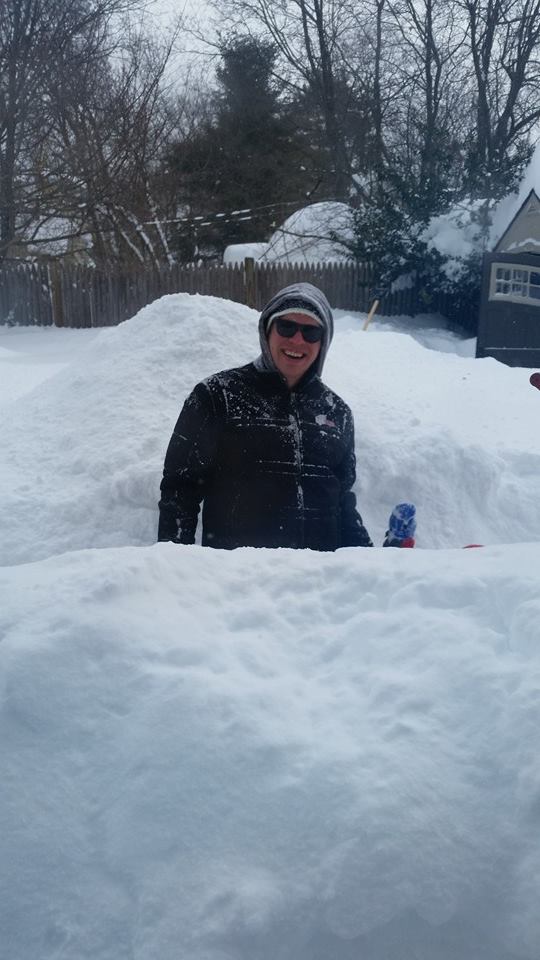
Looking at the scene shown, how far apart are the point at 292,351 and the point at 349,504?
64cm

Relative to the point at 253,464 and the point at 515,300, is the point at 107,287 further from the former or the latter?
the point at 253,464

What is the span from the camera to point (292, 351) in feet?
8.50

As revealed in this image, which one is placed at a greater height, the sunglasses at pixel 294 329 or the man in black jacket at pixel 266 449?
the sunglasses at pixel 294 329

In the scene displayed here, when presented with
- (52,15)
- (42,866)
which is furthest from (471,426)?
(52,15)

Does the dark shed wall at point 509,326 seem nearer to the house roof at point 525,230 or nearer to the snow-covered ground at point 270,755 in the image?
the house roof at point 525,230

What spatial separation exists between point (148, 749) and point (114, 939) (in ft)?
0.81

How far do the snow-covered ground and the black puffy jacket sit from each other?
0.80 metres

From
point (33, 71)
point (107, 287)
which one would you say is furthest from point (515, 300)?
point (33, 71)

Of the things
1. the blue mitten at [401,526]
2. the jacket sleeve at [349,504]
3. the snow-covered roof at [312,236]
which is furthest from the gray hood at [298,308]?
the snow-covered roof at [312,236]

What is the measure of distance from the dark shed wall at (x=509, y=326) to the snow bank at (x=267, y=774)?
41.6ft

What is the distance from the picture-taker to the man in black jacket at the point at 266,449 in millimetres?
2561

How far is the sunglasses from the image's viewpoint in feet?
8.51

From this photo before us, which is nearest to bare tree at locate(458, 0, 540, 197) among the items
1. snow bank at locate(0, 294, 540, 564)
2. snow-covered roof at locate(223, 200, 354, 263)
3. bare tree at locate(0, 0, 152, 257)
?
snow-covered roof at locate(223, 200, 354, 263)

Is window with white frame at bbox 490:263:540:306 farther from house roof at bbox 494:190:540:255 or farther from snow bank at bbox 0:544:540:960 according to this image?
snow bank at bbox 0:544:540:960
